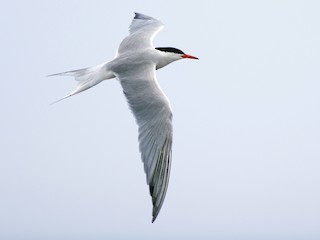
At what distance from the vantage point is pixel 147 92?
6.85 metres

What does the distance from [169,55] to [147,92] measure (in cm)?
98

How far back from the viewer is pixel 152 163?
6312mm

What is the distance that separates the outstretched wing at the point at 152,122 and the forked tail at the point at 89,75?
0.65 feet

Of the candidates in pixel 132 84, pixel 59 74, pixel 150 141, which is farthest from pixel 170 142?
pixel 59 74

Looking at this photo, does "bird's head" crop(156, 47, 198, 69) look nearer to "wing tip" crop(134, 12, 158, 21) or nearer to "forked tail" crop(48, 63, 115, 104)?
"forked tail" crop(48, 63, 115, 104)

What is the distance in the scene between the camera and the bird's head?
24.8 feet

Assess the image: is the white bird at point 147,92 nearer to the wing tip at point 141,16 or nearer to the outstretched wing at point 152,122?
the outstretched wing at point 152,122

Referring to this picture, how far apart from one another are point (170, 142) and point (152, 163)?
1.23ft

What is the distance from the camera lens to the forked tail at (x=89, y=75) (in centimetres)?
719

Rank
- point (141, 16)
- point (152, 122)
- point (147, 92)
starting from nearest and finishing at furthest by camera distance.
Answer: point (152, 122)
point (147, 92)
point (141, 16)

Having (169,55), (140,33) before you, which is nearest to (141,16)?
(140,33)

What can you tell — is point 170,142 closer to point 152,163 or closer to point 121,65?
point 152,163

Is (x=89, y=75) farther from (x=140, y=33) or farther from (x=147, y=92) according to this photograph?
(x=140, y=33)

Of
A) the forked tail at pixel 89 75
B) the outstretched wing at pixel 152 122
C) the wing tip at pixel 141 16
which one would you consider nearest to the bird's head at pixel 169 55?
the outstretched wing at pixel 152 122
